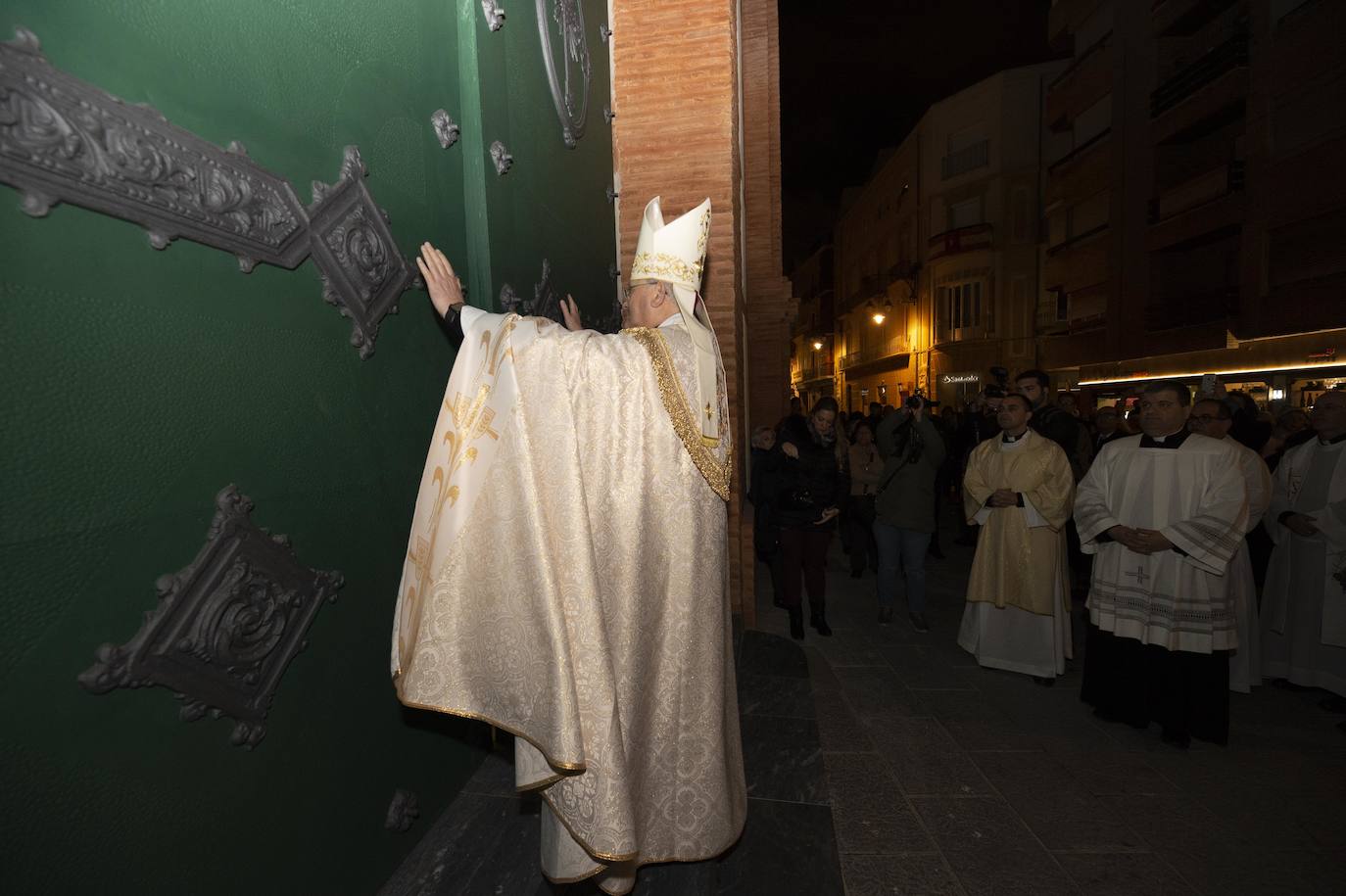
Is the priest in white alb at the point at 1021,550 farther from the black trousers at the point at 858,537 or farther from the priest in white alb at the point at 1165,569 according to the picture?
the black trousers at the point at 858,537

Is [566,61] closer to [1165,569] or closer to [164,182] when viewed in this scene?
[164,182]

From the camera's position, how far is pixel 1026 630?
442cm

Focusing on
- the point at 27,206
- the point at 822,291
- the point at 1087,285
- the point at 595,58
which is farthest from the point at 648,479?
the point at 822,291

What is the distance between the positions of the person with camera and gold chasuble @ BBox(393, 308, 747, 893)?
3903mm

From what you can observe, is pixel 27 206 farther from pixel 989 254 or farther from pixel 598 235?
pixel 989 254

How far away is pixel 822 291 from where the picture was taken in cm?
4341

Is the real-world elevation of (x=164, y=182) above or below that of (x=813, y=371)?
below

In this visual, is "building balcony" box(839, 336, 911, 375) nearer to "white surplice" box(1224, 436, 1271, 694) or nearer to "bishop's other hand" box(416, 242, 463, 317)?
"white surplice" box(1224, 436, 1271, 694)

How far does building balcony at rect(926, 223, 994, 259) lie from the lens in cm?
2400

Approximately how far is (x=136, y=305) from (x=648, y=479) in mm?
1203

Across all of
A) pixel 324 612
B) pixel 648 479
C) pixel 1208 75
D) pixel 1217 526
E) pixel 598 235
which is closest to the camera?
pixel 324 612

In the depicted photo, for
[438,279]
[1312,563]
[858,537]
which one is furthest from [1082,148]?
[438,279]

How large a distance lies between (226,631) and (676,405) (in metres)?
1.18

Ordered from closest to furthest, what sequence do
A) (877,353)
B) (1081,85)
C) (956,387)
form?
1. (1081,85)
2. (956,387)
3. (877,353)
